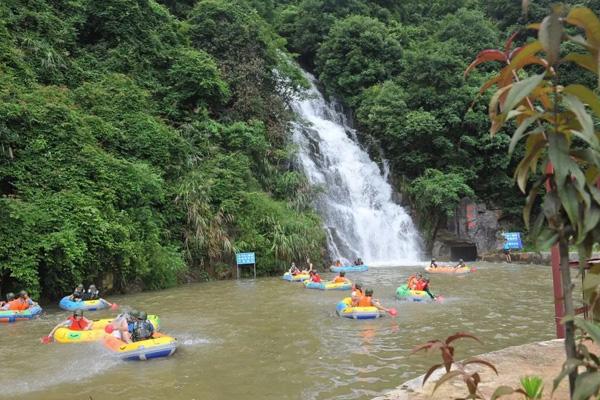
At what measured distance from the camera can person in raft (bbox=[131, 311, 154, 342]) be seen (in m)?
8.95

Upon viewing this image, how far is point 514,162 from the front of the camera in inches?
1110

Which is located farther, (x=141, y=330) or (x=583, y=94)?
(x=141, y=330)

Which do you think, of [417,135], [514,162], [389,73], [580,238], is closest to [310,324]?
[580,238]

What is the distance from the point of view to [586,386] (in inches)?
82.1

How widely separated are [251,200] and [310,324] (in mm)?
9991

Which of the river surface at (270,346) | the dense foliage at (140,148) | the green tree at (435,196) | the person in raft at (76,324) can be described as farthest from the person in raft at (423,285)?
the green tree at (435,196)

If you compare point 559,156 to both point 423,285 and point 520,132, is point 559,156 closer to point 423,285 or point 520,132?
point 520,132

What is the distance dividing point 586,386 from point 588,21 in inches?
58.3

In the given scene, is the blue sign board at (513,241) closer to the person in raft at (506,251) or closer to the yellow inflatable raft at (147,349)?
the person in raft at (506,251)

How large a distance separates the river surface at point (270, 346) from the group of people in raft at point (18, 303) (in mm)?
542

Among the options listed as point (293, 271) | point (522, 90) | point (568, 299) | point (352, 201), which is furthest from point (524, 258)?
point (522, 90)

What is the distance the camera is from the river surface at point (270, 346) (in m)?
7.10

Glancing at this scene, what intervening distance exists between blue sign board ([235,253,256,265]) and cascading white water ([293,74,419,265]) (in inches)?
191

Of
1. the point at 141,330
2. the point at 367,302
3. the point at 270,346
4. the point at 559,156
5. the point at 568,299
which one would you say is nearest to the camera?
the point at 559,156
